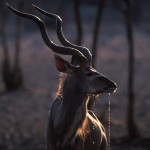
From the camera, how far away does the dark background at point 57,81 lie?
952 centimetres

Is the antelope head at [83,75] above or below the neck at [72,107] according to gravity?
above

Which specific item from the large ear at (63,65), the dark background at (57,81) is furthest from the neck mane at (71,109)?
the dark background at (57,81)

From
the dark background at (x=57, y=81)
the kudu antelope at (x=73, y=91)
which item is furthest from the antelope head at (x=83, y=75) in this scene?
the dark background at (x=57, y=81)

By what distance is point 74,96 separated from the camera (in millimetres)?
5355

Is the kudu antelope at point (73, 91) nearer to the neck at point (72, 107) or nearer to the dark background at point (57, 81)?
the neck at point (72, 107)

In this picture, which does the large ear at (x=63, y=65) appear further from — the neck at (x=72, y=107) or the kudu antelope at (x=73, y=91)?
the neck at (x=72, y=107)

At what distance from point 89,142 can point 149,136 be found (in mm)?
3417

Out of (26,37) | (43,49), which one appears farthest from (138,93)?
(26,37)

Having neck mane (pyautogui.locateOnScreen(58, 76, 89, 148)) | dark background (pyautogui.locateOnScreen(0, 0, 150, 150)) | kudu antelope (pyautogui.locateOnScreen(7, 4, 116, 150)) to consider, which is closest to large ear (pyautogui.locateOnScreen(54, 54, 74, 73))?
kudu antelope (pyautogui.locateOnScreen(7, 4, 116, 150))

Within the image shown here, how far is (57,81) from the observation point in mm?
15695

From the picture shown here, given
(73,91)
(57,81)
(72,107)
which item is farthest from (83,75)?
(57,81)

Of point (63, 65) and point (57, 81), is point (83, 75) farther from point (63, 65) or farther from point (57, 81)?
point (57, 81)

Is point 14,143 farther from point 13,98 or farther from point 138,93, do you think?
point 138,93

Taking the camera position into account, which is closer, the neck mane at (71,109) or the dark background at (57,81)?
the neck mane at (71,109)
